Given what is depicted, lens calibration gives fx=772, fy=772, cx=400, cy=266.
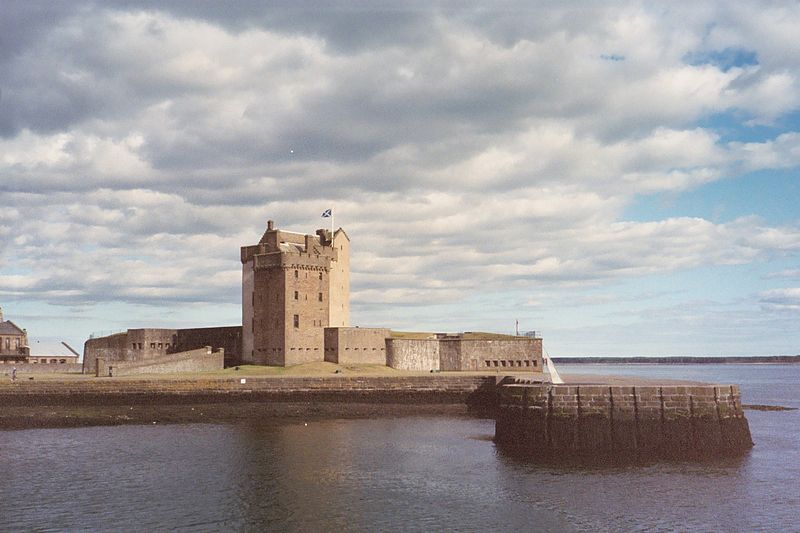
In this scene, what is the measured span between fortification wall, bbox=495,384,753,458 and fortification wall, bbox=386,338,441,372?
35.8m

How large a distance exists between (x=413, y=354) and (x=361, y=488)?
44.3 m

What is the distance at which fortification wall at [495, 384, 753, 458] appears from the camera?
35.4m

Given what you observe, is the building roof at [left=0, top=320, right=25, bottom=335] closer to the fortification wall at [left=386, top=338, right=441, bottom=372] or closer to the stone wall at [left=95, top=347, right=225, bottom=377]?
the stone wall at [left=95, top=347, right=225, bottom=377]

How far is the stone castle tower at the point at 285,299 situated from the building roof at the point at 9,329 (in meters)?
36.2

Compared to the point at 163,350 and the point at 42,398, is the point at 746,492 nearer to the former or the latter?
the point at 42,398

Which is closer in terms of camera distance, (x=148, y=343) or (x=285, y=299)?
(x=285, y=299)

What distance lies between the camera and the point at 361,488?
28609mm

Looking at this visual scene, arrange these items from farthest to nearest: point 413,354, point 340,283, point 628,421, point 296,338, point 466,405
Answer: point 340,283, point 413,354, point 296,338, point 466,405, point 628,421

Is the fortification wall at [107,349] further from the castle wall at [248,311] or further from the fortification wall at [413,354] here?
the fortification wall at [413,354]

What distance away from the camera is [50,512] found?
82.2 feet

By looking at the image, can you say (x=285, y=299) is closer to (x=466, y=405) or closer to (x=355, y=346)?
(x=355, y=346)

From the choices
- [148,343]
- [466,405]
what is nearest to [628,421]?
[466,405]

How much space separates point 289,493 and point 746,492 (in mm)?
16653

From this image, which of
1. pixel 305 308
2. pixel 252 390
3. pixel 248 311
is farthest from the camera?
pixel 248 311
